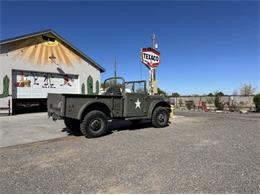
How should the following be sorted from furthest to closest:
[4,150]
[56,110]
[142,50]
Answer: [142,50] → [56,110] → [4,150]

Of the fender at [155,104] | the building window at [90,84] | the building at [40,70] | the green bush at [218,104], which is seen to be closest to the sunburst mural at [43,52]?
the building at [40,70]

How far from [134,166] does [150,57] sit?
37.7ft

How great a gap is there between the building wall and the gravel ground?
10.4 metres

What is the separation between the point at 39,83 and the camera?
57.0 feet

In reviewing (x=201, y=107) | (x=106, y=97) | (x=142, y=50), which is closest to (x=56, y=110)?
(x=106, y=97)

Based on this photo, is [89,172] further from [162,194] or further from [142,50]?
[142,50]

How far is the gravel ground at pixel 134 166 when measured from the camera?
3.67 m

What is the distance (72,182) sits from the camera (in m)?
3.87

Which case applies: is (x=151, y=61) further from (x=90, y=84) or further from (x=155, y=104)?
(x=90, y=84)

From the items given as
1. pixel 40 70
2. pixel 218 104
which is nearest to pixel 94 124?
pixel 40 70

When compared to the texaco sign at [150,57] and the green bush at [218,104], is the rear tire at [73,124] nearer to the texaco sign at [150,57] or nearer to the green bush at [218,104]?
the texaco sign at [150,57]

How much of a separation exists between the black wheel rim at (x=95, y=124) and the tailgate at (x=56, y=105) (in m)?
1.07

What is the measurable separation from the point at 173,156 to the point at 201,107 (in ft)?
67.3

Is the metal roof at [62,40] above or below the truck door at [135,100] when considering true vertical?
above
